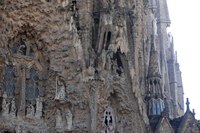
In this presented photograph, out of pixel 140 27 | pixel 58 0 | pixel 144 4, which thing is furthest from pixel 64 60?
pixel 144 4

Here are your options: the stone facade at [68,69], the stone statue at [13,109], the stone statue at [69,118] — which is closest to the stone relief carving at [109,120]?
the stone facade at [68,69]

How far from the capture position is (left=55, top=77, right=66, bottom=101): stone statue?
1727cm

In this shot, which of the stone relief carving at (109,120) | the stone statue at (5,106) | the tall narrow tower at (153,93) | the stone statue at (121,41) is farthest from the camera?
the tall narrow tower at (153,93)

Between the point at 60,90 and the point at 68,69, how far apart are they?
877 millimetres

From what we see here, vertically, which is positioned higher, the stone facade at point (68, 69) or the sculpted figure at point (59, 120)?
the stone facade at point (68, 69)

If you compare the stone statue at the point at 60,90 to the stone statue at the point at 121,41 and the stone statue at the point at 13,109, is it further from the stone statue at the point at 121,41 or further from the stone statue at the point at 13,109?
the stone statue at the point at 121,41

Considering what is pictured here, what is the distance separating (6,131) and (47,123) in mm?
1713

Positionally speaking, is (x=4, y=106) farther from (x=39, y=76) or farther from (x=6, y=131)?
(x=39, y=76)

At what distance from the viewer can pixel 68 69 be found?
57.9 feet

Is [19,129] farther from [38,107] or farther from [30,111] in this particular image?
[38,107]

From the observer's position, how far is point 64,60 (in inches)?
698

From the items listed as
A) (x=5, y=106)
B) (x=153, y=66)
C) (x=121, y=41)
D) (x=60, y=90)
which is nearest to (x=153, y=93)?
Answer: (x=153, y=66)

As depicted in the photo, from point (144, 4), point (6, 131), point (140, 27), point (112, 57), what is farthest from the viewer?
point (144, 4)

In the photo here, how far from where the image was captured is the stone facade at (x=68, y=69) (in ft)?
56.2
